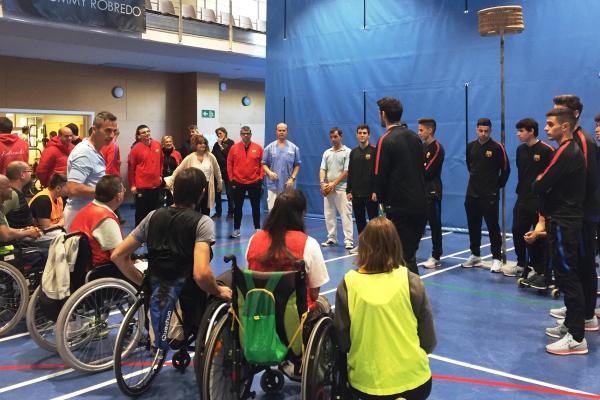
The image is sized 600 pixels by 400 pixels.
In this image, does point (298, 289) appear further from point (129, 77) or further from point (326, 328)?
point (129, 77)

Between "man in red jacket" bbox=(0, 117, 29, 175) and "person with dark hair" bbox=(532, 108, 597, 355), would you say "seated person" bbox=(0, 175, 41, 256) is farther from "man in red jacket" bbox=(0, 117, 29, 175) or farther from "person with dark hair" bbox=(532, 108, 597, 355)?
"person with dark hair" bbox=(532, 108, 597, 355)

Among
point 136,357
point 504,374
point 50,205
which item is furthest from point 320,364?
point 50,205

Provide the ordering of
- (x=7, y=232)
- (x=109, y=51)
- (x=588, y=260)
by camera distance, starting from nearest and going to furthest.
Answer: (x=588, y=260) < (x=7, y=232) < (x=109, y=51)

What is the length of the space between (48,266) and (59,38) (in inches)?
269

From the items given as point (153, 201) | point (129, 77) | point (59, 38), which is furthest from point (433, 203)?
point (129, 77)

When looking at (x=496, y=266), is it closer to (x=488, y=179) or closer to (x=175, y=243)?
(x=488, y=179)

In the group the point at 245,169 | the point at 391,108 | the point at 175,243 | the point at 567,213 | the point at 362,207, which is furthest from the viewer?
the point at 245,169

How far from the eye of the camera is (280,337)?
2.44 meters

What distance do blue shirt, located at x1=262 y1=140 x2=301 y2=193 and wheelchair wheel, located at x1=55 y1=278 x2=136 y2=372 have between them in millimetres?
4216

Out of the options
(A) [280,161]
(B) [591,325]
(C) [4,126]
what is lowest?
(B) [591,325]

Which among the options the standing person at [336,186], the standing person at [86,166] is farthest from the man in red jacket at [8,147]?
the standing person at [336,186]

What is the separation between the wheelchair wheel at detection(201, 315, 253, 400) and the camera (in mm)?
2404

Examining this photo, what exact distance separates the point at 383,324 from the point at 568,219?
1.90m

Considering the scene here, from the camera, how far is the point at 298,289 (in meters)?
2.41
